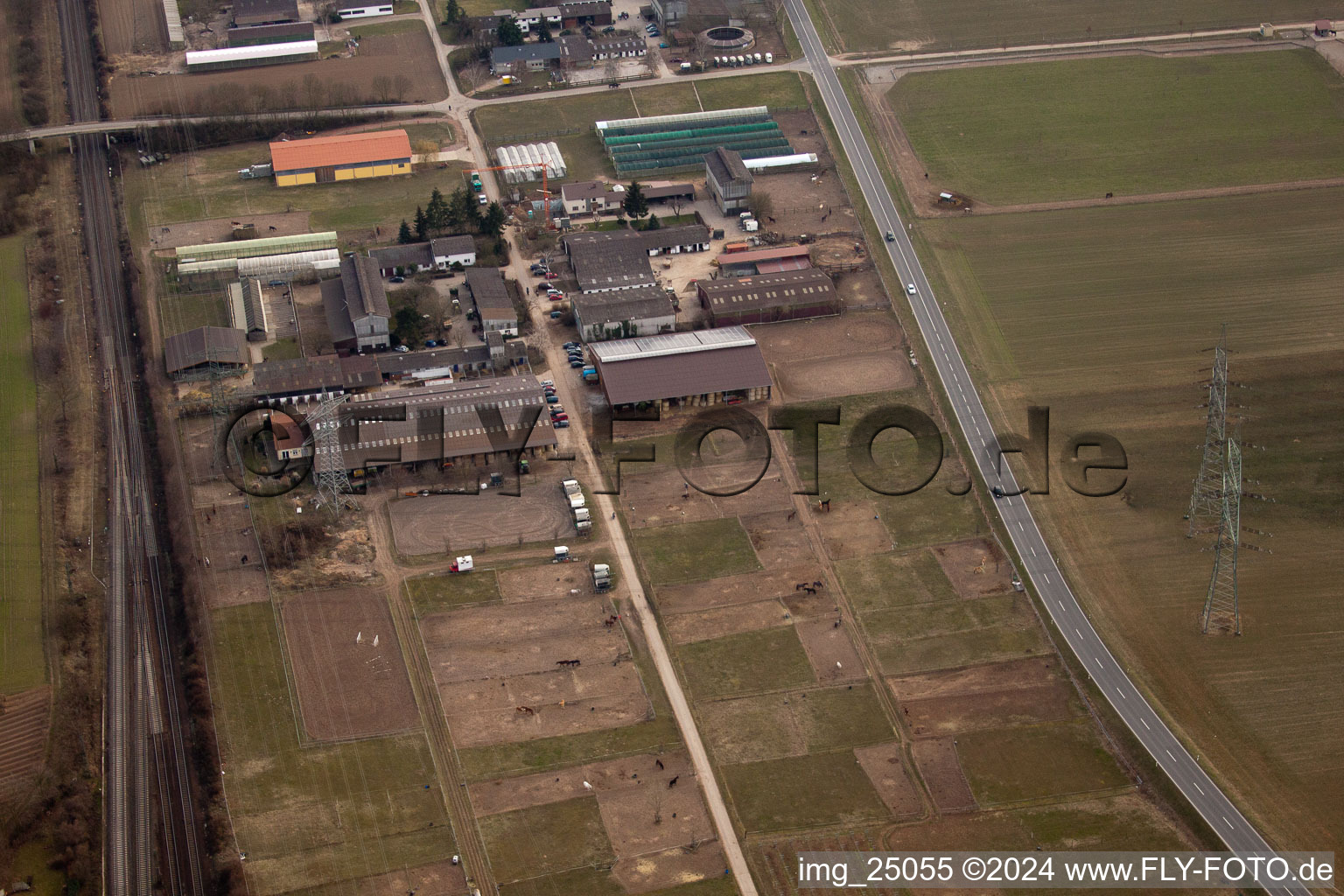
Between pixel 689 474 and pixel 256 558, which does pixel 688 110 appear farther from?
pixel 256 558

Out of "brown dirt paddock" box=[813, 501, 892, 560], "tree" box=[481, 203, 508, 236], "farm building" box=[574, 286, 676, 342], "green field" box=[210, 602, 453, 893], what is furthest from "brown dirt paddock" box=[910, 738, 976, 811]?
"tree" box=[481, 203, 508, 236]

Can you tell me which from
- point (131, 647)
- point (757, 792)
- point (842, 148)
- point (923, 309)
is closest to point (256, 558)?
point (131, 647)

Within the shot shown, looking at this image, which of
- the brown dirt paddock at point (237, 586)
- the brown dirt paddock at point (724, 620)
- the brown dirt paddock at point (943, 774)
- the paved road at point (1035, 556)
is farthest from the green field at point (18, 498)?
the paved road at point (1035, 556)

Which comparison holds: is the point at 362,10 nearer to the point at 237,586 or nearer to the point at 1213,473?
the point at 237,586

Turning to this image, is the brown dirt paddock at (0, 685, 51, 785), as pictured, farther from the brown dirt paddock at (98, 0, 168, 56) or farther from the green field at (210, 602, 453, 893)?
the brown dirt paddock at (98, 0, 168, 56)

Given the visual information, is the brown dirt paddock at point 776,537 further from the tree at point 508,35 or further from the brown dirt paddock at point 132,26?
the brown dirt paddock at point 132,26
